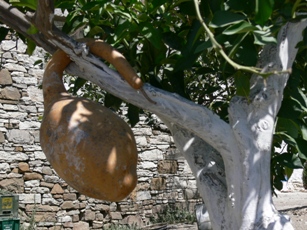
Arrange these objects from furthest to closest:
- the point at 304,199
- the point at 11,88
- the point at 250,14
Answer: the point at 304,199
the point at 11,88
the point at 250,14

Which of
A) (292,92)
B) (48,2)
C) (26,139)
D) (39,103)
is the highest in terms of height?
(39,103)

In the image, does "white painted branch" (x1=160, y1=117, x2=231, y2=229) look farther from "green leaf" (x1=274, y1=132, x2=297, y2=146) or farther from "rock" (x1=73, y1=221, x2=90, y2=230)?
"rock" (x1=73, y1=221, x2=90, y2=230)

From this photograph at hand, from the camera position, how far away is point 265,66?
1317 mm

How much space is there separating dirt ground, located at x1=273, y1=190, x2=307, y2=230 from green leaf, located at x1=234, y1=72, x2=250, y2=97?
4.05m

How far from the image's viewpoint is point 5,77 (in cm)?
625

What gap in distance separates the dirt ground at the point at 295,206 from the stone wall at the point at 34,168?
67.5 inches

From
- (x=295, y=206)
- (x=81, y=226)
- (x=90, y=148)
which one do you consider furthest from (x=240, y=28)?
(x=295, y=206)

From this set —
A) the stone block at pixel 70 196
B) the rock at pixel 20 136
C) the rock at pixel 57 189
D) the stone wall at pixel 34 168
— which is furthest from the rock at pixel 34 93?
the stone block at pixel 70 196

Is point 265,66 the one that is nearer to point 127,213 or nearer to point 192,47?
point 192,47

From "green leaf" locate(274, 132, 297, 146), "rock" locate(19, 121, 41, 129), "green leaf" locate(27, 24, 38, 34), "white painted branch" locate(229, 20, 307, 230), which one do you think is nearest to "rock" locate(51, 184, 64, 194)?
"rock" locate(19, 121, 41, 129)

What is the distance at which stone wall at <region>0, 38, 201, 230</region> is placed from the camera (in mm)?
6242

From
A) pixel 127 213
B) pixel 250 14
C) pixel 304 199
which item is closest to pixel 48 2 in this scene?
pixel 250 14

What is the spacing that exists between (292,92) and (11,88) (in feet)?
16.8

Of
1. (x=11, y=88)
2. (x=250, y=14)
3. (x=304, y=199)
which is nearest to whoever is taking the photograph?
(x=250, y=14)
